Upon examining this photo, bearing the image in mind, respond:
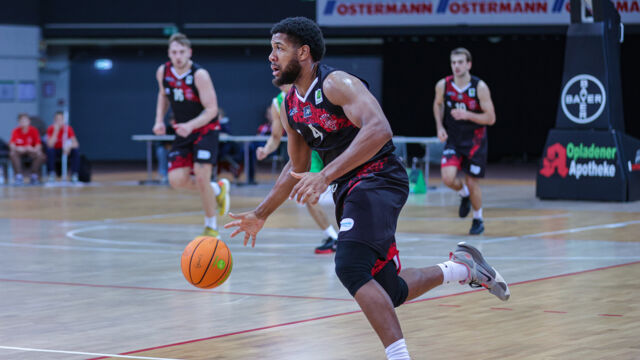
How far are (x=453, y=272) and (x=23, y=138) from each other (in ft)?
59.5

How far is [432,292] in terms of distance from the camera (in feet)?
24.1

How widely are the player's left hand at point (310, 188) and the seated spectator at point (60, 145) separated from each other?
60.2 feet

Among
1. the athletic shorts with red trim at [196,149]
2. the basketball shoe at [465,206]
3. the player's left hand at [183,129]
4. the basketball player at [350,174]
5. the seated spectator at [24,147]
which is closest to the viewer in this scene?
the basketball player at [350,174]

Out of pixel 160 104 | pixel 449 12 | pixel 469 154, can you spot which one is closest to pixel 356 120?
pixel 160 104

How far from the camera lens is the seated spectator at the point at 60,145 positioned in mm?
22094

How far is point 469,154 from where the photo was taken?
11812 millimetres

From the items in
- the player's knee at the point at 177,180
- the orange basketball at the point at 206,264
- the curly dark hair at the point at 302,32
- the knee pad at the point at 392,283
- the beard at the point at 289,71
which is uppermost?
the curly dark hair at the point at 302,32

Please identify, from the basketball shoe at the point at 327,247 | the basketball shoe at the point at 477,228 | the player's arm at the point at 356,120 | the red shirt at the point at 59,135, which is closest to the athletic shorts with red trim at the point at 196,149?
the basketball shoe at the point at 327,247

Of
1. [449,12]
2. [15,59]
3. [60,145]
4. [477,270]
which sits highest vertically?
[449,12]

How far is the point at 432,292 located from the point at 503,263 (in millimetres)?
1771

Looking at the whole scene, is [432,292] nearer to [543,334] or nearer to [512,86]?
[543,334]

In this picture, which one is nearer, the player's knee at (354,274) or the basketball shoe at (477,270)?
the player's knee at (354,274)

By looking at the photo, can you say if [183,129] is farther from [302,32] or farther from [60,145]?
[60,145]

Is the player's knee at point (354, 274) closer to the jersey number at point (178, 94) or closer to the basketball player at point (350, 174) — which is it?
the basketball player at point (350, 174)
